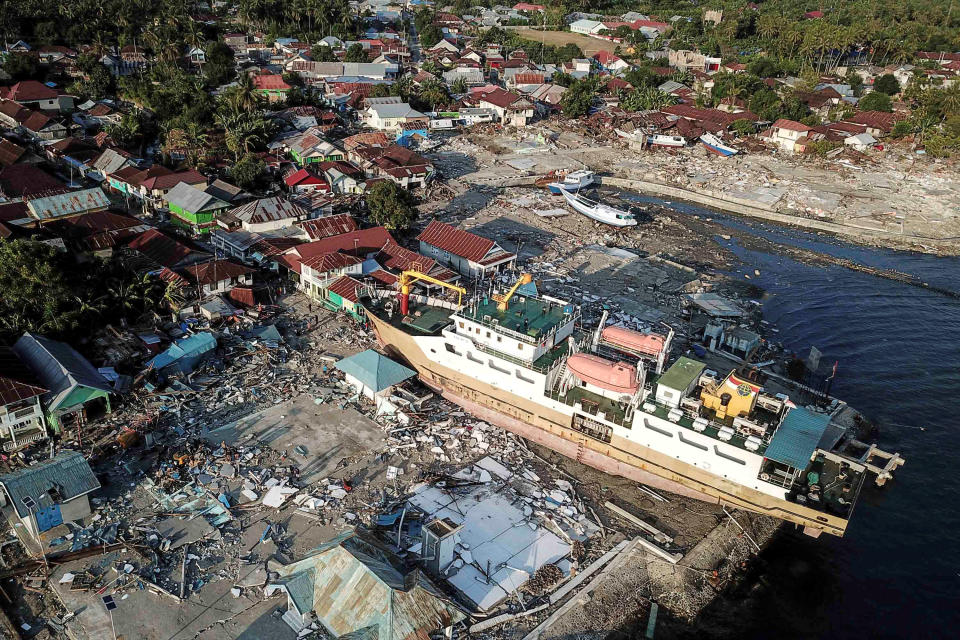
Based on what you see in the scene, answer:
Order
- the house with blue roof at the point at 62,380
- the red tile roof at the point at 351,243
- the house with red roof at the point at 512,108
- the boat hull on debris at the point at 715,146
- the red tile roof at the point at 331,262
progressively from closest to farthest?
the house with blue roof at the point at 62,380 < the red tile roof at the point at 331,262 < the red tile roof at the point at 351,243 < the boat hull on debris at the point at 715,146 < the house with red roof at the point at 512,108

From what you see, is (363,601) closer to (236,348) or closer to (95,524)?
(95,524)

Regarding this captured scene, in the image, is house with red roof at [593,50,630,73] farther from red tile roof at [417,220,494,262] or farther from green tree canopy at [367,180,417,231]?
red tile roof at [417,220,494,262]

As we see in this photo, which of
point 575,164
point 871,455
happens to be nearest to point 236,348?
point 871,455

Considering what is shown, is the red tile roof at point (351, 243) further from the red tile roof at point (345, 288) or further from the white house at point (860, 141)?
the white house at point (860, 141)

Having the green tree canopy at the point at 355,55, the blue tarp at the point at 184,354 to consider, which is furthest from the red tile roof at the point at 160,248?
the green tree canopy at the point at 355,55

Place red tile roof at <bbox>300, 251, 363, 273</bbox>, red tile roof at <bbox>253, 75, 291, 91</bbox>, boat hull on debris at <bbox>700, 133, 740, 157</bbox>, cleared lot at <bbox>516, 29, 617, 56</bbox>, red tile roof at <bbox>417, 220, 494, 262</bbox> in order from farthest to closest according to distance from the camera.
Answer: cleared lot at <bbox>516, 29, 617, 56</bbox> → red tile roof at <bbox>253, 75, 291, 91</bbox> → boat hull on debris at <bbox>700, 133, 740, 157</bbox> → red tile roof at <bbox>417, 220, 494, 262</bbox> → red tile roof at <bbox>300, 251, 363, 273</bbox>

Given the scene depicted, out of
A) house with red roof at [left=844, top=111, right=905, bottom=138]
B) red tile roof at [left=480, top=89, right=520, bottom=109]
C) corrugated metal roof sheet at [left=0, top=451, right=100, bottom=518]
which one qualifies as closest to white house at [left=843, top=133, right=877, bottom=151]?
house with red roof at [left=844, top=111, right=905, bottom=138]
